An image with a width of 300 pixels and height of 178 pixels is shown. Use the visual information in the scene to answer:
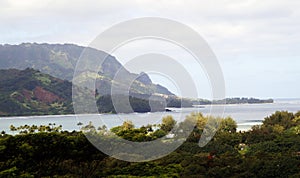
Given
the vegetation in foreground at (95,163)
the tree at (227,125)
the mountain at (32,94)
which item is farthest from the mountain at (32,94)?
the vegetation in foreground at (95,163)

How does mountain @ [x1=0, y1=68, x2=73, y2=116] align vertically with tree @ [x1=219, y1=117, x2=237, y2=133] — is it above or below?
above

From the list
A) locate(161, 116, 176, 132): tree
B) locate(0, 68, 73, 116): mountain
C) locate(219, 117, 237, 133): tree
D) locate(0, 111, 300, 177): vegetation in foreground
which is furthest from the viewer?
locate(0, 68, 73, 116): mountain

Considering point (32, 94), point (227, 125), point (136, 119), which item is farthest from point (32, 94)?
point (227, 125)

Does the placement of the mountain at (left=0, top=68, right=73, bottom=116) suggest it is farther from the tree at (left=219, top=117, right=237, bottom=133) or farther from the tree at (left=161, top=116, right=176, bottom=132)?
the tree at (left=219, top=117, right=237, bottom=133)

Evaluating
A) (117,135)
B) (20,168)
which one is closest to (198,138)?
(117,135)

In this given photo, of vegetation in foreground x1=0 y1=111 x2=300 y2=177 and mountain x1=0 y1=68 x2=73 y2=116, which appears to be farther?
mountain x1=0 y1=68 x2=73 y2=116

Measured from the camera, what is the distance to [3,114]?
79.7m

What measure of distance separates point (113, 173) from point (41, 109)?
241 feet

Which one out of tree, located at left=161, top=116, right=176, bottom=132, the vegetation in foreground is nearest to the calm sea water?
tree, located at left=161, top=116, right=176, bottom=132

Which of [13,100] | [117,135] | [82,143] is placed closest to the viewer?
[82,143]

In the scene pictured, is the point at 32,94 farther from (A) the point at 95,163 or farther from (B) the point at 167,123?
(A) the point at 95,163

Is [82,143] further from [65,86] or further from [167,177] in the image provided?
[65,86]

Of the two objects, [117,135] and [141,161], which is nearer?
[141,161]

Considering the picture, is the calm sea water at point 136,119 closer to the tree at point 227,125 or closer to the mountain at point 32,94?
the tree at point 227,125
